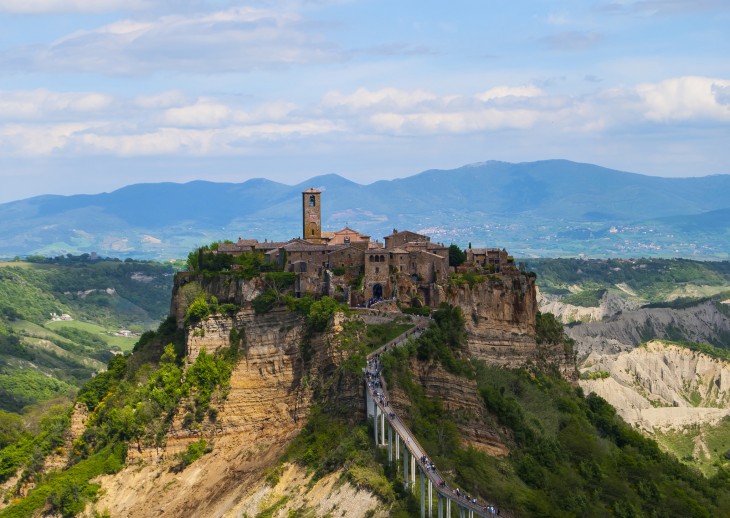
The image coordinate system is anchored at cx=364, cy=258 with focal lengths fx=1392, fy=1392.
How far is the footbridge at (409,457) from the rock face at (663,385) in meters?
50.4

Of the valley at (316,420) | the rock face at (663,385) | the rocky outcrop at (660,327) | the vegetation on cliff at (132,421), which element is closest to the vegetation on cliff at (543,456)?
the valley at (316,420)

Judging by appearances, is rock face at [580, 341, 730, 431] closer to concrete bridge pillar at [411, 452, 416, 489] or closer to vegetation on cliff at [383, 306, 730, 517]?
vegetation on cliff at [383, 306, 730, 517]

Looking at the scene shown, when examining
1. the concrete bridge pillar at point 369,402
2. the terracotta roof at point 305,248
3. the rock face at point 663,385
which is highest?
the terracotta roof at point 305,248

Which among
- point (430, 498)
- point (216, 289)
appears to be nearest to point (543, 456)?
point (430, 498)

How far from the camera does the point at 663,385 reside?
12812cm

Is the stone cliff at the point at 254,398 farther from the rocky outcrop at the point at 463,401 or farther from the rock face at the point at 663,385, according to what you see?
the rock face at the point at 663,385

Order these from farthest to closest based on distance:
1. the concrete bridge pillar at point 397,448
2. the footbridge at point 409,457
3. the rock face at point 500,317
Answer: the rock face at point 500,317
the concrete bridge pillar at point 397,448
the footbridge at point 409,457

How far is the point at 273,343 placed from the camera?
77875 millimetres

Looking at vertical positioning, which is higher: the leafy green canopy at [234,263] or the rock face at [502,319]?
the leafy green canopy at [234,263]

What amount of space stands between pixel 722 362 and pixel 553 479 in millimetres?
68915

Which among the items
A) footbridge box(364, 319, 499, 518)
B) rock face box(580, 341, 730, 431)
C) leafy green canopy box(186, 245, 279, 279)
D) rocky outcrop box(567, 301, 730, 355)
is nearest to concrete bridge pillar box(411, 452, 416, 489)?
footbridge box(364, 319, 499, 518)

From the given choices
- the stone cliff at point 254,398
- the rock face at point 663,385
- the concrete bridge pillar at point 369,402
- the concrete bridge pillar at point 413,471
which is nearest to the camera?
the concrete bridge pillar at point 413,471

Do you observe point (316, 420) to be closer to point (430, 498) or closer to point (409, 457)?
point (409, 457)

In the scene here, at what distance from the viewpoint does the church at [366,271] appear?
7981cm
